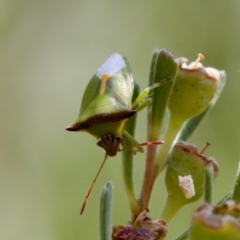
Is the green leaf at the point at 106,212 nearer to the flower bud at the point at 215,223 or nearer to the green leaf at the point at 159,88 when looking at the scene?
the green leaf at the point at 159,88

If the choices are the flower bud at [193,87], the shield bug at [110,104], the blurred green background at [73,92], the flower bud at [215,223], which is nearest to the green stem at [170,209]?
the shield bug at [110,104]

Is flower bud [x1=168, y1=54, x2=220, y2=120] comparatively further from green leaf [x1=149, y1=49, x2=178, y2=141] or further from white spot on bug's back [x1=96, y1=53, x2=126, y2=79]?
white spot on bug's back [x1=96, y1=53, x2=126, y2=79]

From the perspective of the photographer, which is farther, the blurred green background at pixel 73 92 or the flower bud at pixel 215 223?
the blurred green background at pixel 73 92

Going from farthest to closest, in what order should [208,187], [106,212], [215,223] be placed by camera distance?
[106,212]
[208,187]
[215,223]

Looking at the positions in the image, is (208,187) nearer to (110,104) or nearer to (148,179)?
(148,179)

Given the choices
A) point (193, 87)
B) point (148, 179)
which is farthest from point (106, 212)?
point (193, 87)
